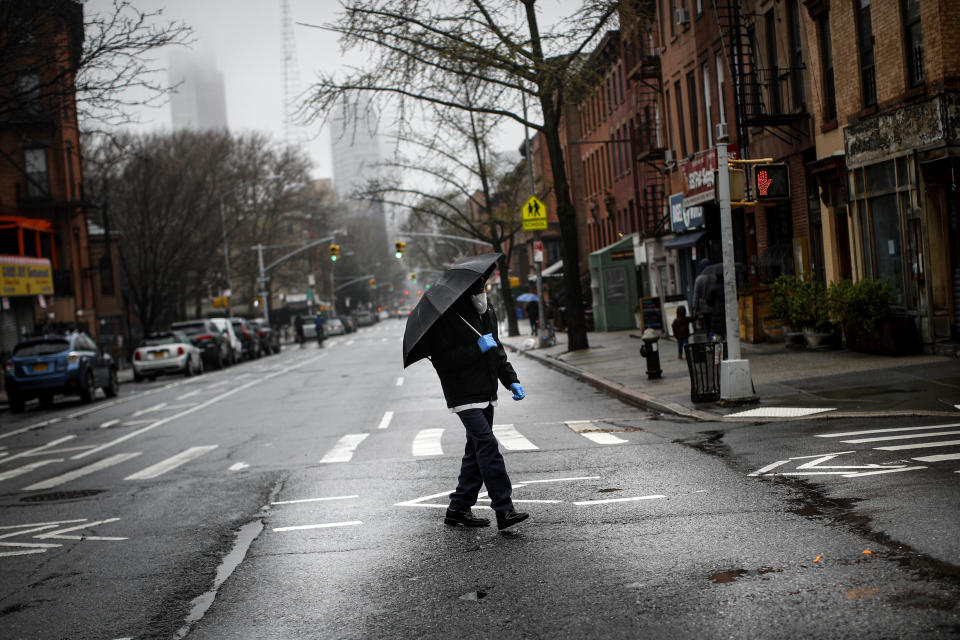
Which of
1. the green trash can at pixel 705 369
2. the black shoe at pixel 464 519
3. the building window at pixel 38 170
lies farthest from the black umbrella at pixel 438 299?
the building window at pixel 38 170

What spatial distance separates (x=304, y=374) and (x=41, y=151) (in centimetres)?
2380

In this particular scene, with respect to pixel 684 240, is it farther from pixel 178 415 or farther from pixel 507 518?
→ pixel 507 518

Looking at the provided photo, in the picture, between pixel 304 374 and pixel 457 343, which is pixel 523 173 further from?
pixel 457 343

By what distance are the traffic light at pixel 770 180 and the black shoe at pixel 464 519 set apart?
7.57 meters

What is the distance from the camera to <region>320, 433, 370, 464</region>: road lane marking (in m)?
12.4

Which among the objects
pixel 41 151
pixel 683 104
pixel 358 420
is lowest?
pixel 358 420

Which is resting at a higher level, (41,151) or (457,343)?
(41,151)

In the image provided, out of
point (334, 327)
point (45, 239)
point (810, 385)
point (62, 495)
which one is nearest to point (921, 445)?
point (810, 385)

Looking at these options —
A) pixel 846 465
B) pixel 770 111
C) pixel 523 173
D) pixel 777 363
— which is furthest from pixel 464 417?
pixel 523 173

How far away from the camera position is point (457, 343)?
7621mm

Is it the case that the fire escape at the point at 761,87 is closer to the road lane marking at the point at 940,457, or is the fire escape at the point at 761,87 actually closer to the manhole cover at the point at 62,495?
the road lane marking at the point at 940,457

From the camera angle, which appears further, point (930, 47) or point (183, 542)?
point (930, 47)

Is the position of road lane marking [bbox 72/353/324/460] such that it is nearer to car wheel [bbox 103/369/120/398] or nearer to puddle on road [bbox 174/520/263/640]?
car wheel [bbox 103/369/120/398]

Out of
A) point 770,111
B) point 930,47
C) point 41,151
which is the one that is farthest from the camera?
point 41,151
